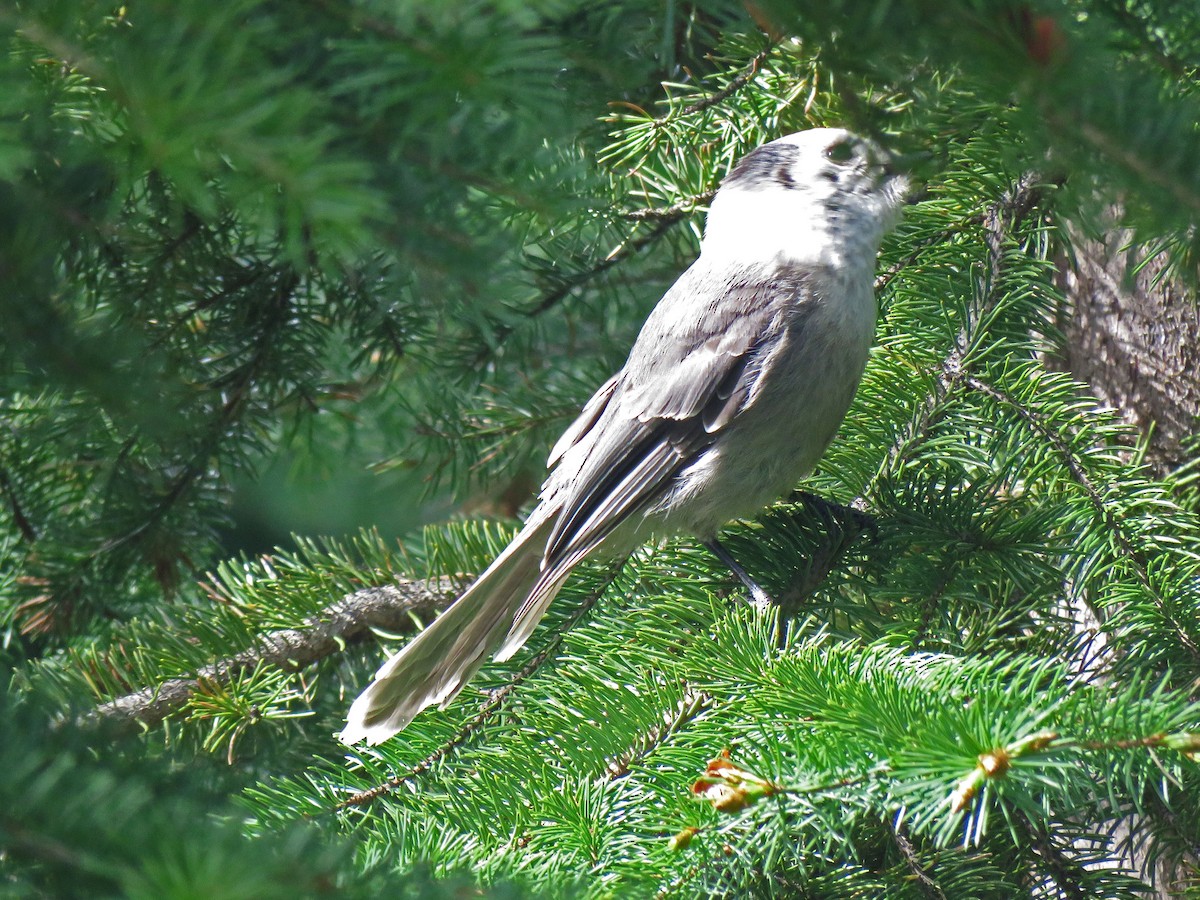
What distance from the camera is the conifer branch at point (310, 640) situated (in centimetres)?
213

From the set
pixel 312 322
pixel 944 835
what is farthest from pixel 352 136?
pixel 312 322

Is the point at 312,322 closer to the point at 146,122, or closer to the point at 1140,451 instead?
the point at 146,122

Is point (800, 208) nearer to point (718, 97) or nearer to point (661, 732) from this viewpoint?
point (718, 97)

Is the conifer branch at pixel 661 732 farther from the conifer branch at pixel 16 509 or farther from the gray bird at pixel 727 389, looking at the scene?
the conifer branch at pixel 16 509

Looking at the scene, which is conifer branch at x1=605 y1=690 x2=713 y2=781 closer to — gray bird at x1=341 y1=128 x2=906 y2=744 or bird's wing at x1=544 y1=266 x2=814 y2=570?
gray bird at x1=341 y1=128 x2=906 y2=744

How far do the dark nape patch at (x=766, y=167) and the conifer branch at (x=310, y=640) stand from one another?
4.53 feet

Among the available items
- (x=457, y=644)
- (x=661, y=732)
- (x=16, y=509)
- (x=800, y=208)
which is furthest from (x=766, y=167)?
(x=16, y=509)

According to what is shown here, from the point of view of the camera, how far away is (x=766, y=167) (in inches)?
108

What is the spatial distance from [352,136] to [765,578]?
5.04 feet

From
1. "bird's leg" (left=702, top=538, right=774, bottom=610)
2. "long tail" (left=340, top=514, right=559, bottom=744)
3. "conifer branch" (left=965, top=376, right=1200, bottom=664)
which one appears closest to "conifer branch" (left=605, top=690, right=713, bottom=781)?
"bird's leg" (left=702, top=538, right=774, bottom=610)

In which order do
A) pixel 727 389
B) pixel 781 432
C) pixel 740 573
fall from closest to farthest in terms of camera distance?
pixel 740 573, pixel 781 432, pixel 727 389

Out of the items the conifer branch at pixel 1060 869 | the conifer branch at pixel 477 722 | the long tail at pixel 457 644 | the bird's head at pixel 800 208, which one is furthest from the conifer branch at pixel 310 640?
the conifer branch at pixel 1060 869

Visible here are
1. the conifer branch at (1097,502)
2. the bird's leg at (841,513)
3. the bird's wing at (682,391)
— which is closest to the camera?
the conifer branch at (1097,502)

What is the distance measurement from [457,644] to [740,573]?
2.31 ft
